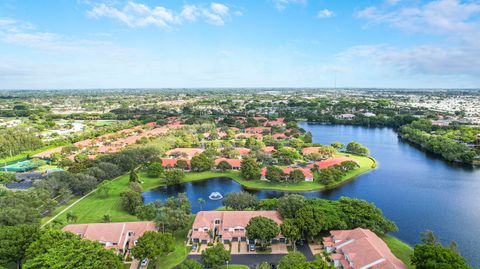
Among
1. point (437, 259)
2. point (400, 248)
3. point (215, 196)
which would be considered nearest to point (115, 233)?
point (215, 196)

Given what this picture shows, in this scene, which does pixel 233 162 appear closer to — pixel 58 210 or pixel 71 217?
pixel 58 210

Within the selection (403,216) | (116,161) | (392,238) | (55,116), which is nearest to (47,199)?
(116,161)

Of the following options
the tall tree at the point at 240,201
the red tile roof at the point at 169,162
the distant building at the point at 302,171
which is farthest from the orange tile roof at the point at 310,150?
the tall tree at the point at 240,201

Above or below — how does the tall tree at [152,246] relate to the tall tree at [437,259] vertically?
below

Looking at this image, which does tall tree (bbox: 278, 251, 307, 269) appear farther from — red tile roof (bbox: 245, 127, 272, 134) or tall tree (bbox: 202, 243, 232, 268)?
red tile roof (bbox: 245, 127, 272, 134)

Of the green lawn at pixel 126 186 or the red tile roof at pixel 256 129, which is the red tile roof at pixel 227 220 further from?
the red tile roof at pixel 256 129

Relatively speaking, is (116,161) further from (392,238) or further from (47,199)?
(392,238)

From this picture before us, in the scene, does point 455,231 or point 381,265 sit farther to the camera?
point 455,231
